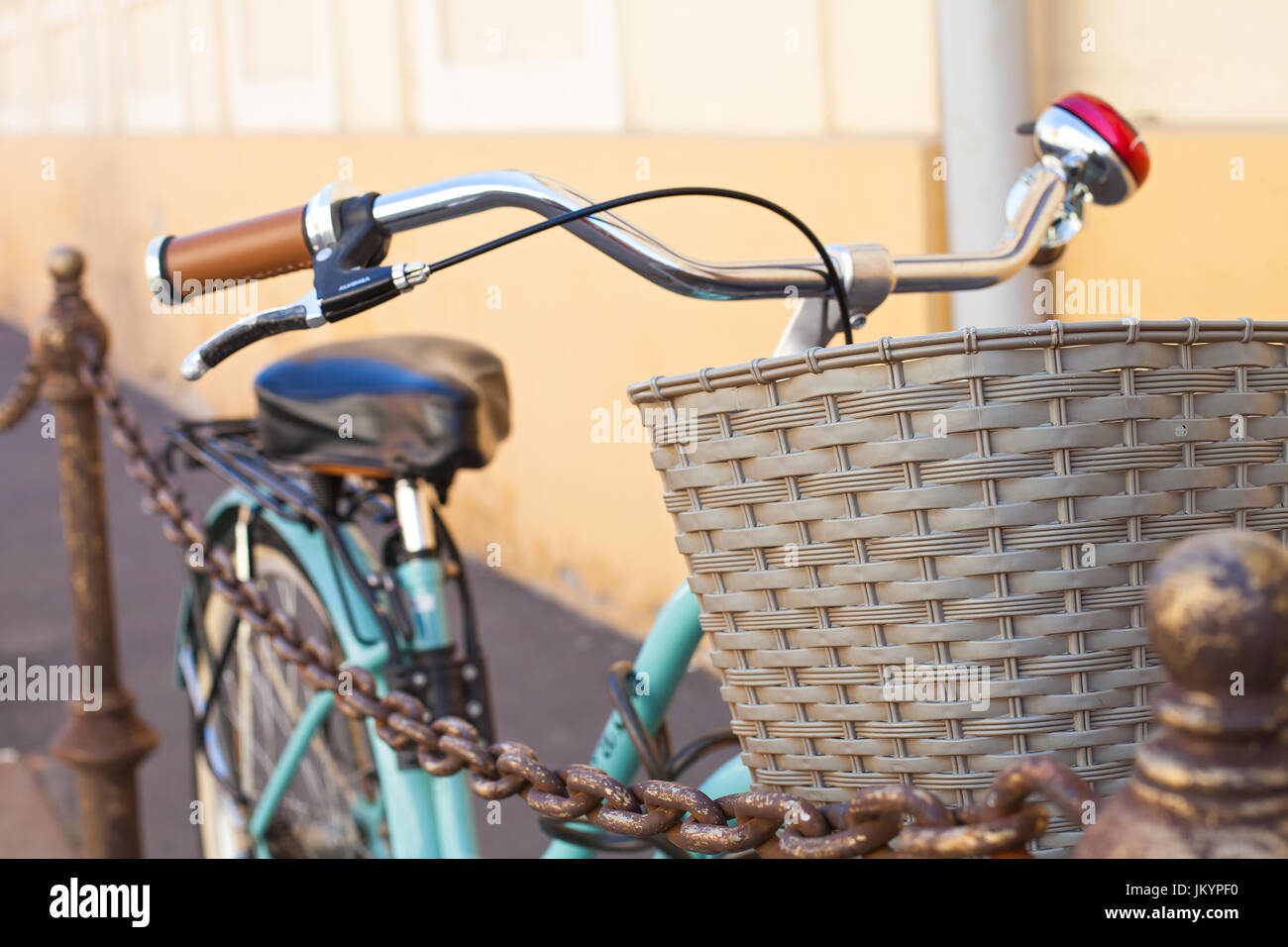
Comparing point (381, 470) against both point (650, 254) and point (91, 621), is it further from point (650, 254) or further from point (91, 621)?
point (91, 621)

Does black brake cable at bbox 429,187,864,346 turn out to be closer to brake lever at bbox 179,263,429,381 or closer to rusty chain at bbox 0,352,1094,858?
brake lever at bbox 179,263,429,381

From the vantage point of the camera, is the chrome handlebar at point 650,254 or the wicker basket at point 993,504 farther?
the chrome handlebar at point 650,254

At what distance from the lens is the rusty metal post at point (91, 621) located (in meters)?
2.72

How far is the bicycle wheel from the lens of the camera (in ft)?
7.55

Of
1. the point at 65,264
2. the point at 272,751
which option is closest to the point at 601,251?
the point at 272,751

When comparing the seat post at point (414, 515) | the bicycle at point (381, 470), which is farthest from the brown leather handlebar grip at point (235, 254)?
the seat post at point (414, 515)

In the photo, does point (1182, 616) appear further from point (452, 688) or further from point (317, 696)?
point (317, 696)

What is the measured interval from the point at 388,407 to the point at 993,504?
1122 millimetres

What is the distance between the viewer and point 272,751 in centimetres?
272

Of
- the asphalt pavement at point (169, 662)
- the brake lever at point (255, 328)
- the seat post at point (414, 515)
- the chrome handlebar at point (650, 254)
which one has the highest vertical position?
the chrome handlebar at point (650, 254)

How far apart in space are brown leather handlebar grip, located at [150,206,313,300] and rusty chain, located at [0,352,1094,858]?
47cm

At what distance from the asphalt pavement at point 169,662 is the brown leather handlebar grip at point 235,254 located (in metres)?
2.11

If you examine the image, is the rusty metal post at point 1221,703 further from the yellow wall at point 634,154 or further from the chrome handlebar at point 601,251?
the yellow wall at point 634,154
